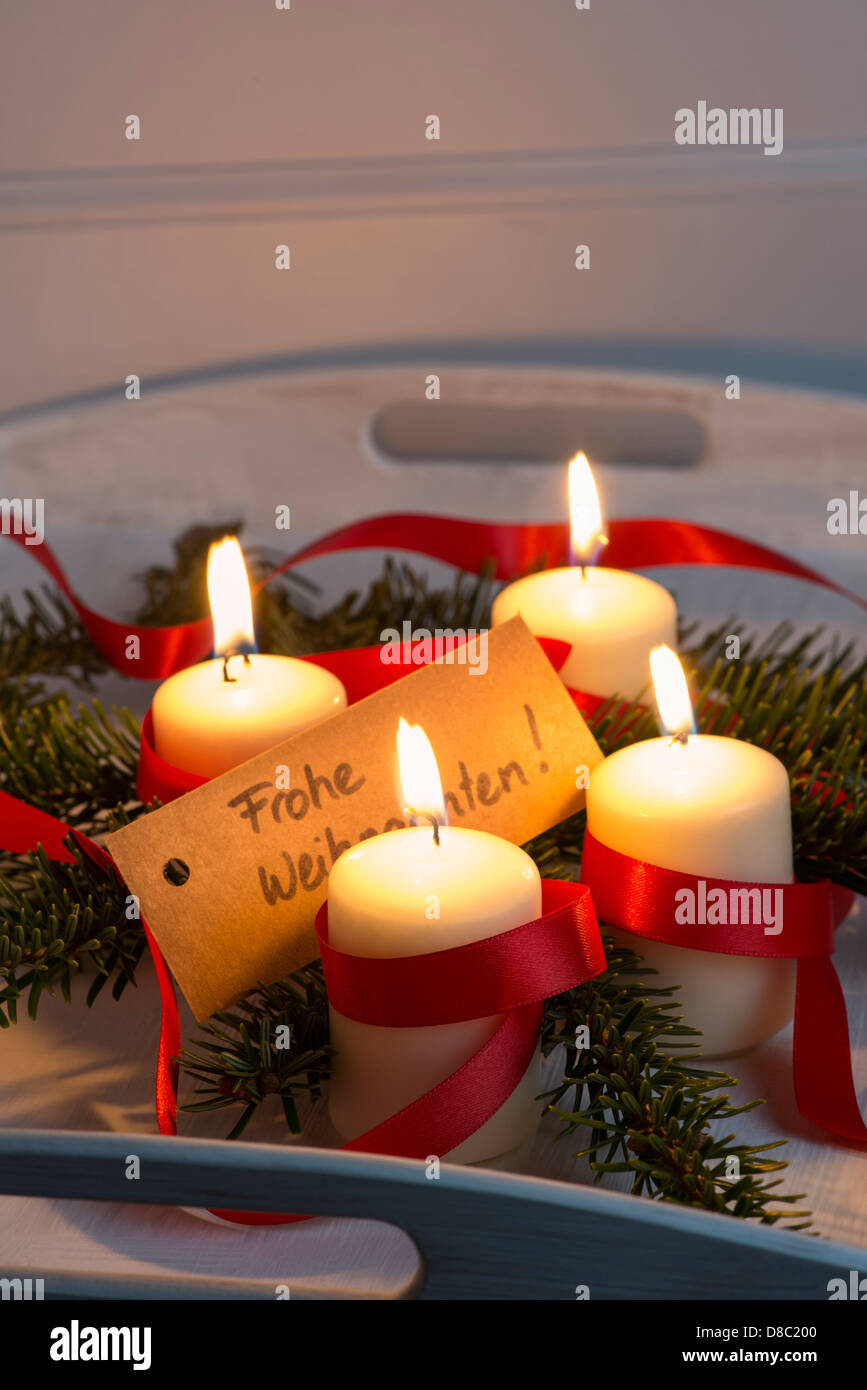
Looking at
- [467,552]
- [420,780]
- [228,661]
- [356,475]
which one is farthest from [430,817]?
[356,475]

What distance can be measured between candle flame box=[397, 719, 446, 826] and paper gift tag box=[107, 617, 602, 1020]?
0.03m

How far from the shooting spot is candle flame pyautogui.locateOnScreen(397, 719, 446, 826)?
1.11 feet

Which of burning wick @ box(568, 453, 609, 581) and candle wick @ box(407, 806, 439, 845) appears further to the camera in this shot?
burning wick @ box(568, 453, 609, 581)

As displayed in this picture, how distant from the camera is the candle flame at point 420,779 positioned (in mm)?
340

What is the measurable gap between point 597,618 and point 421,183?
14.8 inches

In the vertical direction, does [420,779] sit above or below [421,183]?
below

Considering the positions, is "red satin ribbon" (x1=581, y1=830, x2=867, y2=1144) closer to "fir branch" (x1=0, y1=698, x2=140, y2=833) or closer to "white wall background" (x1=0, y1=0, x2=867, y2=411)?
"fir branch" (x1=0, y1=698, x2=140, y2=833)

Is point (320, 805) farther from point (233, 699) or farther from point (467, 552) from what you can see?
point (467, 552)

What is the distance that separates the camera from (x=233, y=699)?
Result: 41 centimetres

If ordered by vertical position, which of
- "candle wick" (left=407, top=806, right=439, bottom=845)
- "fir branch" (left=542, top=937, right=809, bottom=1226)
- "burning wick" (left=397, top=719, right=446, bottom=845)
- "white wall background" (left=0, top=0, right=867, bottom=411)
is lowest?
"fir branch" (left=542, top=937, right=809, bottom=1226)

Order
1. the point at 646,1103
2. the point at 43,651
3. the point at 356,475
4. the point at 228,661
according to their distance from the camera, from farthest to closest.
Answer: the point at 356,475
the point at 43,651
the point at 228,661
the point at 646,1103

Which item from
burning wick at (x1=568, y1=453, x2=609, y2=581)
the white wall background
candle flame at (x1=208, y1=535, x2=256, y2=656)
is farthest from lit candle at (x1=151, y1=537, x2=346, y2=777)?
the white wall background
